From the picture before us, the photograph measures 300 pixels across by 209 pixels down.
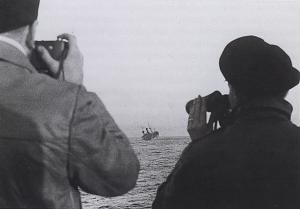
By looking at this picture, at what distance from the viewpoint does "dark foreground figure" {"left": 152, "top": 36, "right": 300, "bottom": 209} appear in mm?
2426

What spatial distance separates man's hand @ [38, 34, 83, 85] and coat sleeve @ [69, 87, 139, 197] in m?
0.16

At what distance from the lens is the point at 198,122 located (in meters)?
2.68

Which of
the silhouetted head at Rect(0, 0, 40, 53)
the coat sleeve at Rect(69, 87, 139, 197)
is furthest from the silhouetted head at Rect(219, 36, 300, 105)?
the silhouetted head at Rect(0, 0, 40, 53)

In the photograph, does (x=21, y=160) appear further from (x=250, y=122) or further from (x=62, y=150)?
(x=250, y=122)

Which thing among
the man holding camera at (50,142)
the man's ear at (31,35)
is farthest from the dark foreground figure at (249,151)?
the man's ear at (31,35)

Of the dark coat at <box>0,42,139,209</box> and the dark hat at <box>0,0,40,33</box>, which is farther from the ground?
the dark hat at <box>0,0,40,33</box>

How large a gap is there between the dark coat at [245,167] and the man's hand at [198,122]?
9 cm

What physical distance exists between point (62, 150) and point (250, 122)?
3.70 ft

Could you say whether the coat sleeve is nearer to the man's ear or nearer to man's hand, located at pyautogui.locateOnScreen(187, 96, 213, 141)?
the man's ear

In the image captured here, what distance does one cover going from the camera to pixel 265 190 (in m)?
2.41

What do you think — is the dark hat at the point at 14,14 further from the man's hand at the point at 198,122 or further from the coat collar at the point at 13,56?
the man's hand at the point at 198,122

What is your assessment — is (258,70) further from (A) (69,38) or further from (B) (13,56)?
(B) (13,56)

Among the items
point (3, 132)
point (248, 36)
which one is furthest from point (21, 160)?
point (248, 36)

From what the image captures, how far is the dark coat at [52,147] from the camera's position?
1.85 meters
